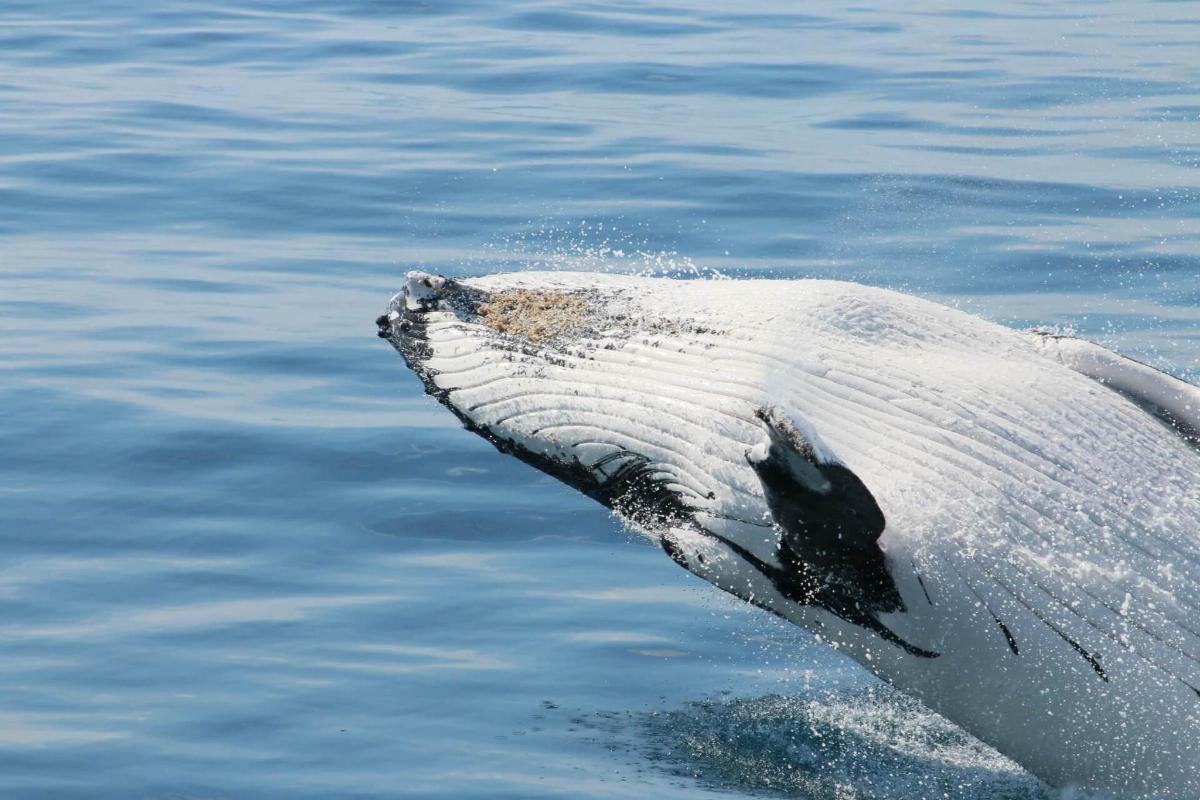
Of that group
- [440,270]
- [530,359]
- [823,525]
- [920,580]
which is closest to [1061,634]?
[920,580]

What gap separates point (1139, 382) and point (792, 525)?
78.9 inches

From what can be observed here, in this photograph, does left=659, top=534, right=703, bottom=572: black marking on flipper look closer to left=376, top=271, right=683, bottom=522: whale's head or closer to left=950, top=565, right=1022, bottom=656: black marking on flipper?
left=376, top=271, right=683, bottom=522: whale's head

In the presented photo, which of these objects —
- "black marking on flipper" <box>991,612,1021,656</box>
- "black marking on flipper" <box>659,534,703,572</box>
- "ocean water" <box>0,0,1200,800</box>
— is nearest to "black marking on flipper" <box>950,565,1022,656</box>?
"black marking on flipper" <box>991,612,1021,656</box>

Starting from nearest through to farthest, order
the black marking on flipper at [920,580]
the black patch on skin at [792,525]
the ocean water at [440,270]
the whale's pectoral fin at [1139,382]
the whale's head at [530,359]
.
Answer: the black patch on skin at [792,525] → the black marking on flipper at [920,580] → the whale's head at [530,359] → the whale's pectoral fin at [1139,382] → the ocean water at [440,270]

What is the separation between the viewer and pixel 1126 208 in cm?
1720

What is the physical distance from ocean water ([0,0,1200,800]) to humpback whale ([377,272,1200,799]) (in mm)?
766

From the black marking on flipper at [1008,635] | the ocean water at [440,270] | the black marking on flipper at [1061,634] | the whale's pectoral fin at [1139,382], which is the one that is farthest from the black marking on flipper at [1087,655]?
the whale's pectoral fin at [1139,382]

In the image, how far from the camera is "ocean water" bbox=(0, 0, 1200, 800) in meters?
7.87

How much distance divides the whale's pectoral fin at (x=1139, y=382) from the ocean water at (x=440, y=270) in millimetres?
1548

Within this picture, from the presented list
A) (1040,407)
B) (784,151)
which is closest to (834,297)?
(1040,407)

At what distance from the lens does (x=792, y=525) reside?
624 centimetres

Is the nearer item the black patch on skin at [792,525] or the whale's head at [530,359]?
the black patch on skin at [792,525]

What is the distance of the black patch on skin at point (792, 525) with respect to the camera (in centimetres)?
615

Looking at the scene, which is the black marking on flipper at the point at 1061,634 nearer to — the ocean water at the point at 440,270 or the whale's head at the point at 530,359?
the ocean water at the point at 440,270
